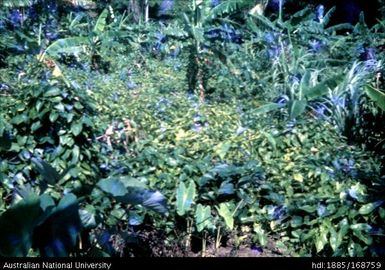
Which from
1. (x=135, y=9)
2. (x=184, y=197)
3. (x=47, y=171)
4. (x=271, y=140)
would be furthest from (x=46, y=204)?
(x=135, y=9)

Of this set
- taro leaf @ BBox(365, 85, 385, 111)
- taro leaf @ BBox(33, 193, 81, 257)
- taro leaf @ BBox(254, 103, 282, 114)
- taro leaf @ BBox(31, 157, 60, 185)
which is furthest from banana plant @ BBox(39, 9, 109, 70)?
taro leaf @ BBox(33, 193, 81, 257)

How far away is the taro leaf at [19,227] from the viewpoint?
148 centimetres

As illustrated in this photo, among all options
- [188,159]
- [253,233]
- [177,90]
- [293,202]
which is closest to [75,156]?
[188,159]

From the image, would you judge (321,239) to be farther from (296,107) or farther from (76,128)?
(296,107)

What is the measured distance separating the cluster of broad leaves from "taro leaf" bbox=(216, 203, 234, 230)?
0.02 metres

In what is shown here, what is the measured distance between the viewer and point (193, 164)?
3162 millimetres

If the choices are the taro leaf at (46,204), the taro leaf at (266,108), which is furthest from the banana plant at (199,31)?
the taro leaf at (46,204)

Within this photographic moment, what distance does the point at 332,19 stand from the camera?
1243 centimetres

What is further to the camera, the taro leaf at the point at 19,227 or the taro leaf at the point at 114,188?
the taro leaf at the point at 114,188

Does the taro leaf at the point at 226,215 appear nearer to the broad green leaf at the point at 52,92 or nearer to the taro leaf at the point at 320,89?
the broad green leaf at the point at 52,92

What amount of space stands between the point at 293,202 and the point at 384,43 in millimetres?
5483

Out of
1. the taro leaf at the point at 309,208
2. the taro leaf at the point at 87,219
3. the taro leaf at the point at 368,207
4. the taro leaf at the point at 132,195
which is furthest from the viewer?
the taro leaf at the point at 309,208

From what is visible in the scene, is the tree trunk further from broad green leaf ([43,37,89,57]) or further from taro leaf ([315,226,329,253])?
taro leaf ([315,226,329,253])

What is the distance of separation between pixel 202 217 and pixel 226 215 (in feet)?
0.61
